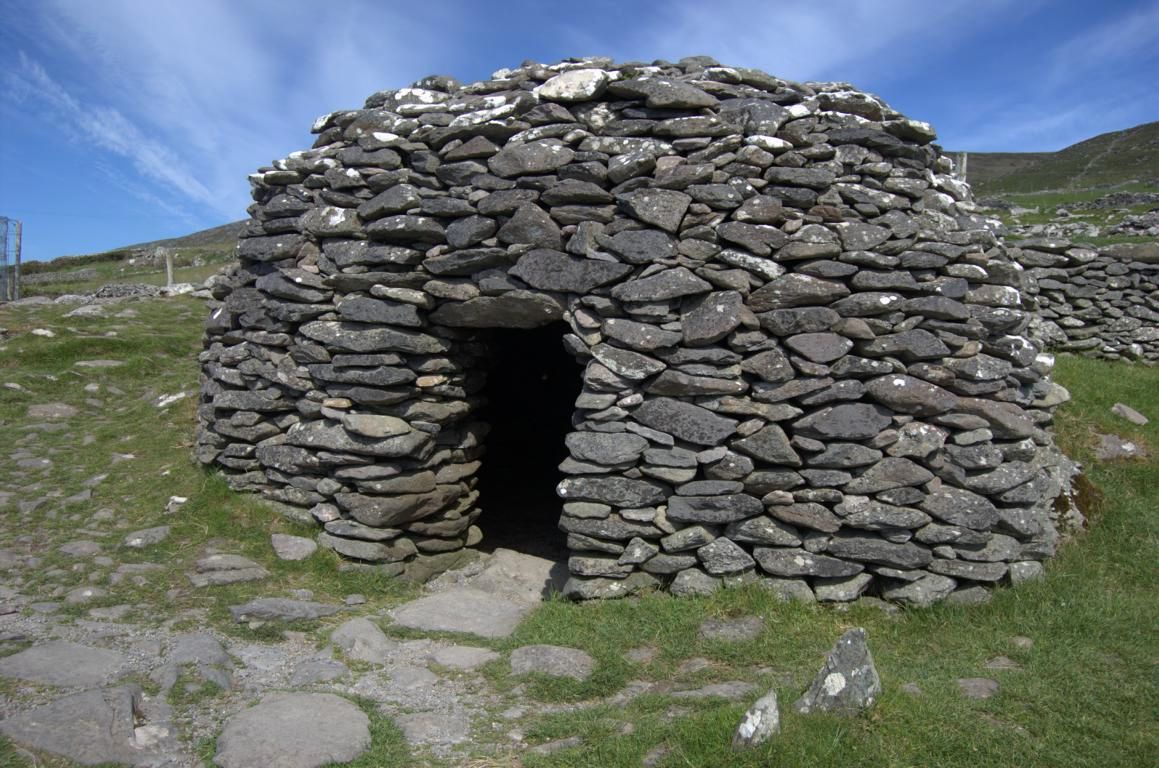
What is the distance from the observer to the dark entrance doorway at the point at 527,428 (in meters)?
9.32

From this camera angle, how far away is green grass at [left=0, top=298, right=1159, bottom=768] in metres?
3.77

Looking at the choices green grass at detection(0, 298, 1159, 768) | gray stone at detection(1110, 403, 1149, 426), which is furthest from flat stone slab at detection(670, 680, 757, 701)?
gray stone at detection(1110, 403, 1149, 426)

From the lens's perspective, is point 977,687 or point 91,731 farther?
point 977,687

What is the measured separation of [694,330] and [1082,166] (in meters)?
62.6

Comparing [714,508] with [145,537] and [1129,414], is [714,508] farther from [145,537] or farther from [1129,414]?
[1129,414]

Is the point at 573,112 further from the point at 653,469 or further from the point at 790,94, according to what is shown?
the point at 653,469

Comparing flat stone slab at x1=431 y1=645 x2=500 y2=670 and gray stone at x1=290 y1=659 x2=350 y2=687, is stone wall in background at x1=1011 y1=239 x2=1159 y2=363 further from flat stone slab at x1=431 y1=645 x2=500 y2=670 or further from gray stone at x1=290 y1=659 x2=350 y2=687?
gray stone at x1=290 y1=659 x2=350 y2=687

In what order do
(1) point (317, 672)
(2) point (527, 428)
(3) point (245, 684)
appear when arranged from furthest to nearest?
1. (2) point (527, 428)
2. (1) point (317, 672)
3. (3) point (245, 684)

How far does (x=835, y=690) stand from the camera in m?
3.85

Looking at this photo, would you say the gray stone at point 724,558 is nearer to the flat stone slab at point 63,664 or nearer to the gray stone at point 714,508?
the gray stone at point 714,508

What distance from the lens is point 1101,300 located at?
11891mm

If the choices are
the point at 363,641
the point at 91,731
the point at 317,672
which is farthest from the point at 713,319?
the point at 91,731

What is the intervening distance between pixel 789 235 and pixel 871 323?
874 mm

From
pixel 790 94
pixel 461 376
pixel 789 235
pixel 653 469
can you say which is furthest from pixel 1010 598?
pixel 461 376
